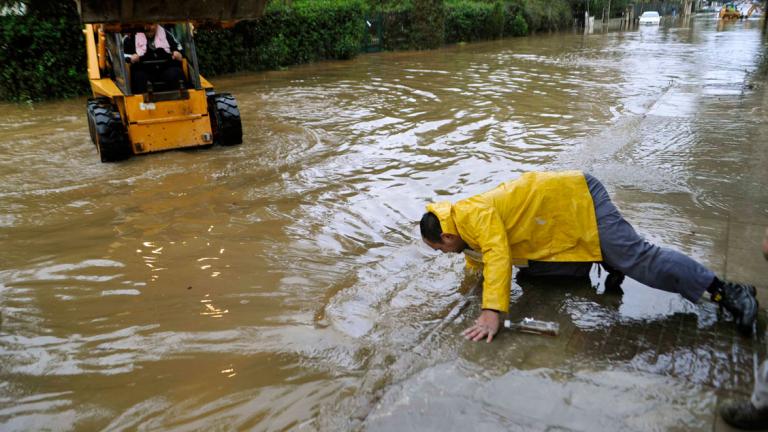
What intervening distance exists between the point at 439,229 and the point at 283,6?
16925 millimetres

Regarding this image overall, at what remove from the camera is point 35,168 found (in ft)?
24.0

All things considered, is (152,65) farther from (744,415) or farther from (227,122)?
(744,415)

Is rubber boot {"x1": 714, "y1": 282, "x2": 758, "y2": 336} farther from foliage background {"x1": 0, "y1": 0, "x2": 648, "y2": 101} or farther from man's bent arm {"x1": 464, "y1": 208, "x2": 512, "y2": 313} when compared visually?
foliage background {"x1": 0, "y1": 0, "x2": 648, "y2": 101}

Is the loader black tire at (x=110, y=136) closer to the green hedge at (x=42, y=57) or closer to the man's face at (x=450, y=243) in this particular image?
the man's face at (x=450, y=243)

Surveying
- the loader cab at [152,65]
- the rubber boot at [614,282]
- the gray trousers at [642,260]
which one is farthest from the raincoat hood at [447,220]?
the loader cab at [152,65]

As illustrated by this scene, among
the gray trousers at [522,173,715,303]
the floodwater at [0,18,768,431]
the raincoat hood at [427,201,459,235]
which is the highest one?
the raincoat hood at [427,201,459,235]

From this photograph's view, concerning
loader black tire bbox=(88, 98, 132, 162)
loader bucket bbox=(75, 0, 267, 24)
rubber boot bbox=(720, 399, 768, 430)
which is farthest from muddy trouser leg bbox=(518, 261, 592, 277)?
loader black tire bbox=(88, 98, 132, 162)

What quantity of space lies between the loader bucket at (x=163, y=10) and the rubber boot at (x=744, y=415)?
4689 millimetres

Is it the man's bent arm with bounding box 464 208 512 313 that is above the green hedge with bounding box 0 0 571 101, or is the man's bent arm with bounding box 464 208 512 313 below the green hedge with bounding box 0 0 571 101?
below

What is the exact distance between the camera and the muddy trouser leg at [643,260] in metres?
3.26

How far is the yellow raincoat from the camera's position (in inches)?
133

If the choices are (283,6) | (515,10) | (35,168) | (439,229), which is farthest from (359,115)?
(515,10)

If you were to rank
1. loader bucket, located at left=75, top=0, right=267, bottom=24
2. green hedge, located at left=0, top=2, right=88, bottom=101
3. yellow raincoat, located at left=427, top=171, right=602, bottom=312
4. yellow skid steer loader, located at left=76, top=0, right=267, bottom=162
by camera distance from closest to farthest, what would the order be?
yellow raincoat, located at left=427, top=171, right=602, bottom=312 < loader bucket, located at left=75, top=0, right=267, bottom=24 < yellow skid steer loader, located at left=76, top=0, right=267, bottom=162 < green hedge, located at left=0, top=2, right=88, bottom=101

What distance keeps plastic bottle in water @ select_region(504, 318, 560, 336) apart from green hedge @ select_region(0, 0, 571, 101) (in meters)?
7.96
